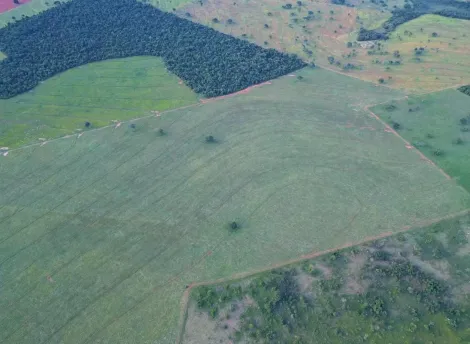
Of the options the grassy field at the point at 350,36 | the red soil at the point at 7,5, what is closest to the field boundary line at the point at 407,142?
the grassy field at the point at 350,36

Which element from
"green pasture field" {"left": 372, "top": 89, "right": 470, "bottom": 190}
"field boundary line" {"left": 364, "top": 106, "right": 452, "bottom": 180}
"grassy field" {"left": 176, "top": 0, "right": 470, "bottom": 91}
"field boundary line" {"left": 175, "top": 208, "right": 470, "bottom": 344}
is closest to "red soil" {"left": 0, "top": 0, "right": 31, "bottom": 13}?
"grassy field" {"left": 176, "top": 0, "right": 470, "bottom": 91}

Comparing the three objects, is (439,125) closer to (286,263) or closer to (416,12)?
(286,263)

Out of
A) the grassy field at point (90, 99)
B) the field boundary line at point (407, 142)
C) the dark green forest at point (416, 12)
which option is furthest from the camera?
the dark green forest at point (416, 12)

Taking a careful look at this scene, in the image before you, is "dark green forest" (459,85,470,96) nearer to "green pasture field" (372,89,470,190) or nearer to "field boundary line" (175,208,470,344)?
"green pasture field" (372,89,470,190)

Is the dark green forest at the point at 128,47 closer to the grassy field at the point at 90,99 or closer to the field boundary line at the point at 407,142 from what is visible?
the grassy field at the point at 90,99

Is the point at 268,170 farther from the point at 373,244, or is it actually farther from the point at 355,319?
the point at 355,319

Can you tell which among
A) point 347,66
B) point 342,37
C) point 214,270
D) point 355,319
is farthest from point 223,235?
point 342,37

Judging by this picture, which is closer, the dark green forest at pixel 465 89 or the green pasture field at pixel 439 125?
the green pasture field at pixel 439 125

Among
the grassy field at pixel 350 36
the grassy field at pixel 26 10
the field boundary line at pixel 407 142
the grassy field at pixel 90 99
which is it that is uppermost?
the grassy field at pixel 26 10
